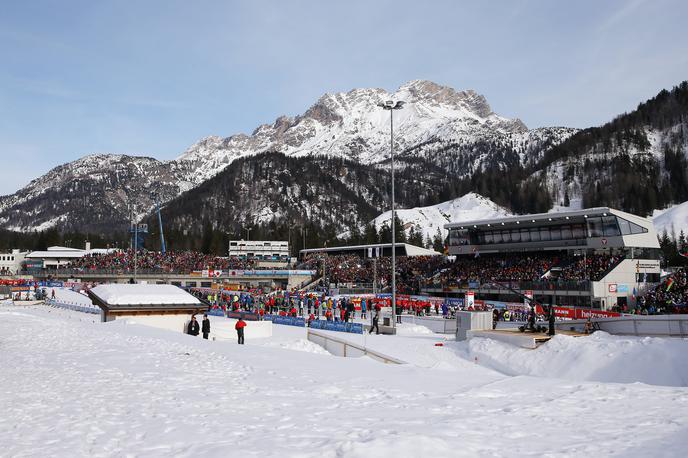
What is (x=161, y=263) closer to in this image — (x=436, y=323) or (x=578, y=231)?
(x=578, y=231)

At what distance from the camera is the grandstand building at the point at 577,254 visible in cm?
4688

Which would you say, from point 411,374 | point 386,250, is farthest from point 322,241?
point 411,374

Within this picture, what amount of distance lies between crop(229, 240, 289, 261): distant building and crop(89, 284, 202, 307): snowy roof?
91367 mm

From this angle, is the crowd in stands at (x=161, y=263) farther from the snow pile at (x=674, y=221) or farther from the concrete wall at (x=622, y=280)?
the snow pile at (x=674, y=221)

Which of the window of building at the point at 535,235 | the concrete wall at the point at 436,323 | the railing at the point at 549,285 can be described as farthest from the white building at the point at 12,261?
the concrete wall at the point at 436,323

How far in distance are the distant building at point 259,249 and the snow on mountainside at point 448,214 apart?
166ft

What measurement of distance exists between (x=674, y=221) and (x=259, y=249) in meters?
98.2

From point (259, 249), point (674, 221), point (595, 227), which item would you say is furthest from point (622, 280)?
point (674, 221)

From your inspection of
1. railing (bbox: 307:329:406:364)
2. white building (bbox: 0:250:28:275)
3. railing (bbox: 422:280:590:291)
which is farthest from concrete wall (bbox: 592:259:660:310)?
white building (bbox: 0:250:28:275)

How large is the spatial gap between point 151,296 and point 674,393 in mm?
24545

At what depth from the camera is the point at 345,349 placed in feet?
69.2

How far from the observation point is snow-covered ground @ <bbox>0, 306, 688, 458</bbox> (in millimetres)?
7039

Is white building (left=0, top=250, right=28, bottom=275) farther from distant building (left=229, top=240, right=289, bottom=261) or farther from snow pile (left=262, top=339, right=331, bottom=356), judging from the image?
snow pile (left=262, top=339, right=331, bottom=356)

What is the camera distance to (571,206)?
592 feet
